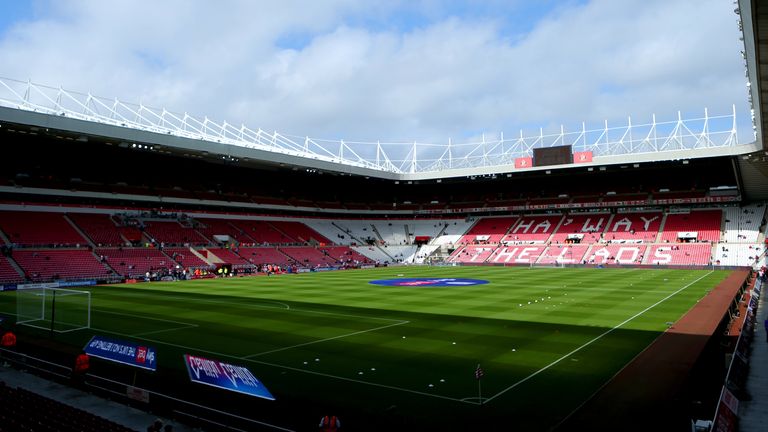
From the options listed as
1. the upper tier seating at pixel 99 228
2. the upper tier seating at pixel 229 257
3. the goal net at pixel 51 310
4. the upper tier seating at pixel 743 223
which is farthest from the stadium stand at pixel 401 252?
the goal net at pixel 51 310

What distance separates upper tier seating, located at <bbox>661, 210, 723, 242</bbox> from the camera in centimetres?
6100

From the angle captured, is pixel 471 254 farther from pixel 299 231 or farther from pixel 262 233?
pixel 262 233

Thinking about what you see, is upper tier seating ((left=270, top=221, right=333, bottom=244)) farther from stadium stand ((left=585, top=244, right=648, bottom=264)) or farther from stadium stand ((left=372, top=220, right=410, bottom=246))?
stadium stand ((left=585, top=244, right=648, bottom=264))

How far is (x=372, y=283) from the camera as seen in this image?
4150 cm

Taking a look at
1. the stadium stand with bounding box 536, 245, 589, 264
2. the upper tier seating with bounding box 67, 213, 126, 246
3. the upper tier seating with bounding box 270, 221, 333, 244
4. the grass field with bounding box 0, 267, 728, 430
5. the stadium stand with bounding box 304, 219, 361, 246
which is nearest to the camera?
the grass field with bounding box 0, 267, 728, 430

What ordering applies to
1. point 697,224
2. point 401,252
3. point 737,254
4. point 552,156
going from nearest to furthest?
point 737,254
point 697,224
point 552,156
point 401,252

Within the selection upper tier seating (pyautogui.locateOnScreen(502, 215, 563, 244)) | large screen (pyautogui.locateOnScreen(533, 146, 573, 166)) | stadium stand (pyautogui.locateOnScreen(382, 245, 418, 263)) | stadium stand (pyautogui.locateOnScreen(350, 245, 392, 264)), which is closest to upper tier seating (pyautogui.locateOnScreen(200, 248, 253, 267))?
stadium stand (pyautogui.locateOnScreen(350, 245, 392, 264))

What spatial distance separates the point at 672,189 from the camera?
69375mm

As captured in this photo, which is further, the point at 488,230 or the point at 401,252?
the point at 401,252

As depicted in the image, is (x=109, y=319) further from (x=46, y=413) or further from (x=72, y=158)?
(x=72, y=158)

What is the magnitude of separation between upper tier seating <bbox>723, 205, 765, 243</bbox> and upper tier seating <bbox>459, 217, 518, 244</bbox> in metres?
27.1

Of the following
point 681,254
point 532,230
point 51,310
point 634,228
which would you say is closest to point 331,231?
point 532,230

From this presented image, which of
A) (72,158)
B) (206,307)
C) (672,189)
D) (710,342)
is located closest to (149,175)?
(72,158)

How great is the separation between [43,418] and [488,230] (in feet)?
235
